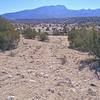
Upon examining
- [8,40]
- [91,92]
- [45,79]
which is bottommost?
[91,92]

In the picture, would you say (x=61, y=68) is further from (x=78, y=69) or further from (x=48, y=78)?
(x=48, y=78)

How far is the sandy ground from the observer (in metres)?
11.2

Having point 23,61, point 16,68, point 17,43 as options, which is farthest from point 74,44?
point 16,68

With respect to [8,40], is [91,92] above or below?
below

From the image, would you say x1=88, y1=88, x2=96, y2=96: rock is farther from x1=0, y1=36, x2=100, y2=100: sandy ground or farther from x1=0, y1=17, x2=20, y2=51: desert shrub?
x1=0, y1=17, x2=20, y2=51: desert shrub

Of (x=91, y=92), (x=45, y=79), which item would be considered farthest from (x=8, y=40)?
(x=91, y=92)

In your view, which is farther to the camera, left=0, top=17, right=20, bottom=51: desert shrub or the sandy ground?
left=0, top=17, right=20, bottom=51: desert shrub

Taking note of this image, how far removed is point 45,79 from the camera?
13.1 meters

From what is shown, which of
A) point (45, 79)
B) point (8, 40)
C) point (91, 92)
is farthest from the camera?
point (8, 40)

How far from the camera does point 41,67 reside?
15555 millimetres

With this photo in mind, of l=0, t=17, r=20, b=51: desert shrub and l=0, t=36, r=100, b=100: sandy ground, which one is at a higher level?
l=0, t=17, r=20, b=51: desert shrub

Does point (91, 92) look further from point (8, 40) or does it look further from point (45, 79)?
point (8, 40)

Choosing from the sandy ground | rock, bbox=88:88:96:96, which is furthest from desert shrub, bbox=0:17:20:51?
rock, bbox=88:88:96:96

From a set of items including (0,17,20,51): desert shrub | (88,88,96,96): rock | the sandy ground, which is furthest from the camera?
(0,17,20,51): desert shrub
